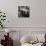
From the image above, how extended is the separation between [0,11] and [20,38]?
87 cm

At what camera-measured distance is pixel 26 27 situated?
3527mm

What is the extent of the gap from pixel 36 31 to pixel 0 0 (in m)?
1.25

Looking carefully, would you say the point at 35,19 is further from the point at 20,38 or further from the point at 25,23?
the point at 20,38

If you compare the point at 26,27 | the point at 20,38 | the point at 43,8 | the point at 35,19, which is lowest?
the point at 20,38

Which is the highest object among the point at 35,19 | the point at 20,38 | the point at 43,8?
the point at 43,8

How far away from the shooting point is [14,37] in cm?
352

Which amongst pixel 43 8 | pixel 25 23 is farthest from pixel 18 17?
pixel 43 8

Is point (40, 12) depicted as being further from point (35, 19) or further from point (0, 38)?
point (0, 38)

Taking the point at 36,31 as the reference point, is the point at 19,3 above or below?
above

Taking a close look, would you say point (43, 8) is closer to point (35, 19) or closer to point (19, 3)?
point (35, 19)

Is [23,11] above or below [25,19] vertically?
above

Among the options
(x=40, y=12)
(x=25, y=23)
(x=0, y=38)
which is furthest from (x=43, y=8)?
(x=0, y=38)

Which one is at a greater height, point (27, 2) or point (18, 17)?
point (27, 2)

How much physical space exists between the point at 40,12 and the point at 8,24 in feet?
3.00
